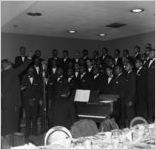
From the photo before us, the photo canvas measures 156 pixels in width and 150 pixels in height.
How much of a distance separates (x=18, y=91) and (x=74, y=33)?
3.34m

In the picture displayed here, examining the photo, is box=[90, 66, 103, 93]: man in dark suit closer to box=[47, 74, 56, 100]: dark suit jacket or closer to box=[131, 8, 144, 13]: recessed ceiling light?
box=[47, 74, 56, 100]: dark suit jacket

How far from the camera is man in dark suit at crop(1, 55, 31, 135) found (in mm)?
5562

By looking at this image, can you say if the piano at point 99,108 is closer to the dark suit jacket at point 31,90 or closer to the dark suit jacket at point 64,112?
the dark suit jacket at point 64,112

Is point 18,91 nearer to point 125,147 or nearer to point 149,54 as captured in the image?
point 149,54

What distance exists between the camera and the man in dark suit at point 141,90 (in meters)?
6.96

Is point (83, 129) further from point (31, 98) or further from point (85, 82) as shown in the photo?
point (85, 82)

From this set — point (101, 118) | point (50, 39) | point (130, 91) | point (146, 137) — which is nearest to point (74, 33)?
point (50, 39)

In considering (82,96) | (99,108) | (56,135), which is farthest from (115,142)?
(99,108)

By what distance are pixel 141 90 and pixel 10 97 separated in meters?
2.63

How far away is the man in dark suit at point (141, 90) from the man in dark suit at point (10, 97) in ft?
7.74

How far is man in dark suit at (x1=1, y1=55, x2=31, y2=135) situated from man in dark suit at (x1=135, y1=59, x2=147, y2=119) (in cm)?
236

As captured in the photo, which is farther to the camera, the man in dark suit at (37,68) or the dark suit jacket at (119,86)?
the man in dark suit at (37,68)

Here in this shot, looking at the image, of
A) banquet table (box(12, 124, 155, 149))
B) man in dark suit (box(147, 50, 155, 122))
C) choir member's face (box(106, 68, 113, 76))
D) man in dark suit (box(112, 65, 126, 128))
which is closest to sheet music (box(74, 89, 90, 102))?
man in dark suit (box(112, 65, 126, 128))

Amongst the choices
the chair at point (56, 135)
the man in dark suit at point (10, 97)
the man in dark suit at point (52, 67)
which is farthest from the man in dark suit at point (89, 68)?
the chair at point (56, 135)
